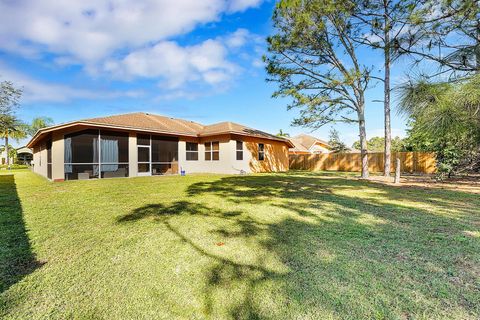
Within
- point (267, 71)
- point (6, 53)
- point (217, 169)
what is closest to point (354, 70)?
point (267, 71)

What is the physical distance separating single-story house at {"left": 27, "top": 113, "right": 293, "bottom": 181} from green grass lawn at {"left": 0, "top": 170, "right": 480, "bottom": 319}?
25.6 feet

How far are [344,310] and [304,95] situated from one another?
11.4 metres

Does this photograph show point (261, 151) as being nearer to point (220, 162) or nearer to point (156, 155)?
point (220, 162)

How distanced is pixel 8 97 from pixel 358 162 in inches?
1084

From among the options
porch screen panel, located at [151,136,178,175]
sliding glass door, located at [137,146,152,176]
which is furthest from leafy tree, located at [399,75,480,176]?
porch screen panel, located at [151,136,178,175]

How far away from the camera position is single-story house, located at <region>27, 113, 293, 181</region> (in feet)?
37.3

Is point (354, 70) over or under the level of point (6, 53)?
under

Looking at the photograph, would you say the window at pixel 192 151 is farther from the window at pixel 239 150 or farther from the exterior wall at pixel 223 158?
the window at pixel 239 150

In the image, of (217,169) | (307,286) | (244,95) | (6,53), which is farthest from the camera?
(244,95)

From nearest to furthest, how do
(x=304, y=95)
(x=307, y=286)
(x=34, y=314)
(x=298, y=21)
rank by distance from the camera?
(x=34, y=314) → (x=307, y=286) → (x=298, y=21) → (x=304, y=95)

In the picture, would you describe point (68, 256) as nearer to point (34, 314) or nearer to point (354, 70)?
point (34, 314)

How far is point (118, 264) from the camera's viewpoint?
98.8 inches

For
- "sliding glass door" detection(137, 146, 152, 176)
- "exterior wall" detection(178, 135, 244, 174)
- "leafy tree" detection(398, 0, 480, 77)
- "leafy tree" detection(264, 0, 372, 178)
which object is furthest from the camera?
"exterior wall" detection(178, 135, 244, 174)

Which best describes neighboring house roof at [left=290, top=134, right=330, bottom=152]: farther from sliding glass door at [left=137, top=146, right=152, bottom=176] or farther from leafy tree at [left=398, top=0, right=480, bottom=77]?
leafy tree at [left=398, top=0, right=480, bottom=77]
